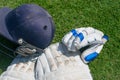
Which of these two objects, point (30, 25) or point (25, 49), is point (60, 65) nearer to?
point (25, 49)

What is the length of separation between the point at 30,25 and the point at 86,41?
516 mm

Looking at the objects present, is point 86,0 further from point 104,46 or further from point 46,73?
point 46,73

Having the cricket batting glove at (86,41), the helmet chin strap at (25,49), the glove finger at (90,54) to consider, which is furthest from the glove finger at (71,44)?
the helmet chin strap at (25,49)

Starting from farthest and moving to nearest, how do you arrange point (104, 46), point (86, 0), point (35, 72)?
point (86, 0) < point (104, 46) < point (35, 72)

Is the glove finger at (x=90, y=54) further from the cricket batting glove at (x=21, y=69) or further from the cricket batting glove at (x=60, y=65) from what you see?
the cricket batting glove at (x=21, y=69)

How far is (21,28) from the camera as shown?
10.4ft

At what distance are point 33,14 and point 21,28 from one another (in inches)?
5.8

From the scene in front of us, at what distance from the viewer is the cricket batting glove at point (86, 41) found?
333 centimetres

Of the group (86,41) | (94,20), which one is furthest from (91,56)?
(94,20)

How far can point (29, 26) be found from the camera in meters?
3.15

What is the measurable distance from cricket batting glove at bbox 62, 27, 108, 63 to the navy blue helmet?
20 cm

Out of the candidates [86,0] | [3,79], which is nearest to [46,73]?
[3,79]

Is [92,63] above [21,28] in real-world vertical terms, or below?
below

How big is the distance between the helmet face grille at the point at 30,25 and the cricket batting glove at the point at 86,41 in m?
0.21
